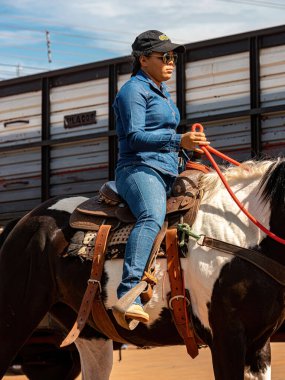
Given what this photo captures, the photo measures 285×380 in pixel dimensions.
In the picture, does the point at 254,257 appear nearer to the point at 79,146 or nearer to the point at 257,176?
the point at 257,176

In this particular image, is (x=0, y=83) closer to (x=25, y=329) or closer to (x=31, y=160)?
(x=31, y=160)

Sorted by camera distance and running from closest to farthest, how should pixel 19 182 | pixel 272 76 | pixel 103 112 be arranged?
pixel 272 76
pixel 103 112
pixel 19 182

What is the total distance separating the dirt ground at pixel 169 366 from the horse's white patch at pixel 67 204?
3742 millimetres

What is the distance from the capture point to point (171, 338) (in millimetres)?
5246

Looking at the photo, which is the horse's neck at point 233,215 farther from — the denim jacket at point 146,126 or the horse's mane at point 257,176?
the denim jacket at point 146,126

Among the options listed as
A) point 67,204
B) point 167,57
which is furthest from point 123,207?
point 167,57

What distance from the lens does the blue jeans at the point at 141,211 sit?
5059 millimetres

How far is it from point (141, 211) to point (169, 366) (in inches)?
207

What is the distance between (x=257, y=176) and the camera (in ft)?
17.2

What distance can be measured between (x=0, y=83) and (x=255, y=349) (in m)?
7.17

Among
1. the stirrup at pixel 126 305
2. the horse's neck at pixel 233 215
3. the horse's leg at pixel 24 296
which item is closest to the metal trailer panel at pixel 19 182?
the horse's leg at pixel 24 296

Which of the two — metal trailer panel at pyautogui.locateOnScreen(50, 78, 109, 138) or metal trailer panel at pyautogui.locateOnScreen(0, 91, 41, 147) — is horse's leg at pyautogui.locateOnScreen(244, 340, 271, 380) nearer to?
metal trailer panel at pyautogui.locateOnScreen(50, 78, 109, 138)

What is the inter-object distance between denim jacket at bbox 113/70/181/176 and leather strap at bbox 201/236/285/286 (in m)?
0.63

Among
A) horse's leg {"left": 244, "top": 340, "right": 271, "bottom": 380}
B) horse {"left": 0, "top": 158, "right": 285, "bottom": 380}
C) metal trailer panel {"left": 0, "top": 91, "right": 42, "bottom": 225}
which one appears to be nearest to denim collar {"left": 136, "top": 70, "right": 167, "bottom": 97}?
horse {"left": 0, "top": 158, "right": 285, "bottom": 380}
